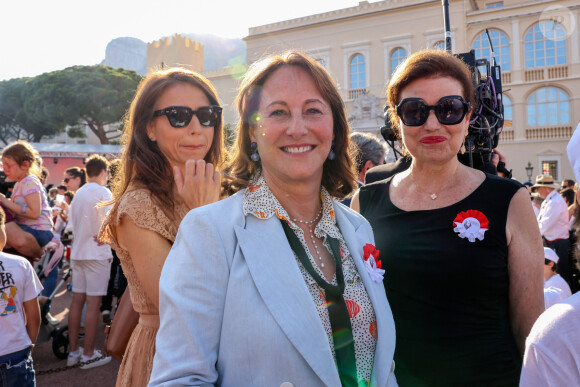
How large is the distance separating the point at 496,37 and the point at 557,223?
24873 mm

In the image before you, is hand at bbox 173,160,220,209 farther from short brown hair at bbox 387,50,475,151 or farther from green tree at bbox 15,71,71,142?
green tree at bbox 15,71,71,142

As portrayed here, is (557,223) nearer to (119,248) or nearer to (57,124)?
(119,248)

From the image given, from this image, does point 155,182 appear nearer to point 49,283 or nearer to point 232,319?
point 232,319

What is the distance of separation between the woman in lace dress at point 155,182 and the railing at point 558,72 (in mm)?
29557

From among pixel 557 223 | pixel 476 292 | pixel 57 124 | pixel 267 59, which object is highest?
pixel 57 124

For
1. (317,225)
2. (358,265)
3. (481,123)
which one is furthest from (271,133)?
(481,123)

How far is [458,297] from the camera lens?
70.5 inches

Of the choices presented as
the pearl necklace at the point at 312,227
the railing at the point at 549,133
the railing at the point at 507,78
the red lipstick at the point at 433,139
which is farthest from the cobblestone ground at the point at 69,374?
the railing at the point at 507,78

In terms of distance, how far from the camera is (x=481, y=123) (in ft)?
8.09

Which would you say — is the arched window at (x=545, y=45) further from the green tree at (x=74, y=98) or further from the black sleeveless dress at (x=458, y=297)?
the black sleeveless dress at (x=458, y=297)

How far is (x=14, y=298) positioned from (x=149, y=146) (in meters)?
1.87

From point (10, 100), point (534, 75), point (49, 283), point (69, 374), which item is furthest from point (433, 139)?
point (10, 100)

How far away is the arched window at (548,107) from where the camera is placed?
84.2 feet

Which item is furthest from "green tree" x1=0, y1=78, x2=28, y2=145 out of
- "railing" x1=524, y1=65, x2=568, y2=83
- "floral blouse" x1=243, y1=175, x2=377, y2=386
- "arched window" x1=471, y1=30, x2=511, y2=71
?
"floral blouse" x1=243, y1=175, x2=377, y2=386
